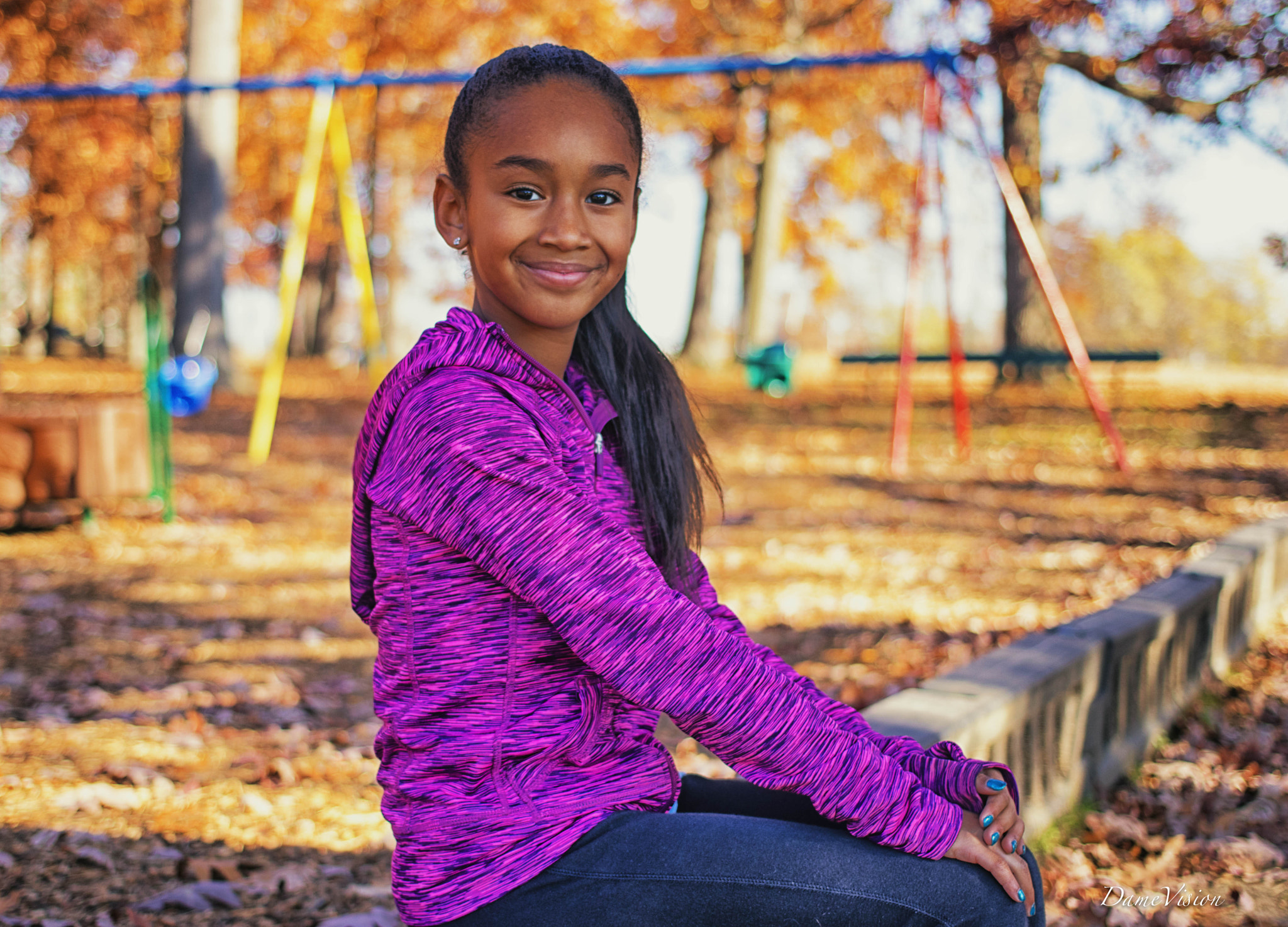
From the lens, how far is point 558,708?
1.46 m

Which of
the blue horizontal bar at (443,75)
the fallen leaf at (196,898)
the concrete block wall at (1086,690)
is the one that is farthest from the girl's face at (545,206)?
the blue horizontal bar at (443,75)

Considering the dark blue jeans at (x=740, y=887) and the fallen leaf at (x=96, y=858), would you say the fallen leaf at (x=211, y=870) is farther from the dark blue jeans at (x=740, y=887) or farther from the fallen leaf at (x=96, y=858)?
the dark blue jeans at (x=740, y=887)

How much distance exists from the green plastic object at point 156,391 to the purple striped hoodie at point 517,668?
5.60 meters

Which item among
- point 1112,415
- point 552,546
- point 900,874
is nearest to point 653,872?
point 900,874

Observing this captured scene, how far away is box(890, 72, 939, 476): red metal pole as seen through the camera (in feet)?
27.1

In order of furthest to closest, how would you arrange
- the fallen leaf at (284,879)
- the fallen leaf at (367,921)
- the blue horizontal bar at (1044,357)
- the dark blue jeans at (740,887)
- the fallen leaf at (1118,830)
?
the blue horizontal bar at (1044,357) < the fallen leaf at (1118,830) < the fallen leaf at (284,879) < the fallen leaf at (367,921) < the dark blue jeans at (740,887)

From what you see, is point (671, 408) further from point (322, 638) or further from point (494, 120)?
point (322, 638)

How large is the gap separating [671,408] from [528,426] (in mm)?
433

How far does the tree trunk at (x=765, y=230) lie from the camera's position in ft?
52.5

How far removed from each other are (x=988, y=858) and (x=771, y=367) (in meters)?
8.75

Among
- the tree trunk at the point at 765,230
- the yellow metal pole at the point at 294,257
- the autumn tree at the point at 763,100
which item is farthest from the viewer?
the tree trunk at the point at 765,230

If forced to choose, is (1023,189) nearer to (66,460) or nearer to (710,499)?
(710,499)

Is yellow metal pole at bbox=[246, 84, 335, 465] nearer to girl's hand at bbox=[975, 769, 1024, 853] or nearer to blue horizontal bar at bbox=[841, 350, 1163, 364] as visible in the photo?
blue horizontal bar at bbox=[841, 350, 1163, 364]

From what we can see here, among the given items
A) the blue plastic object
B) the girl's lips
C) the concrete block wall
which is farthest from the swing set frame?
the girl's lips
